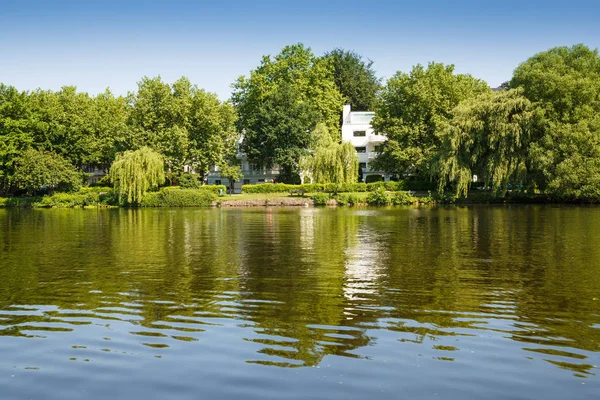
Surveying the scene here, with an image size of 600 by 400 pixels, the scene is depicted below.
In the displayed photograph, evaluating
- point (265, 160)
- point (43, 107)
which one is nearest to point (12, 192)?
point (43, 107)

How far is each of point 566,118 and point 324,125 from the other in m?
31.2

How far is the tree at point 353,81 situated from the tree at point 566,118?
55.5m

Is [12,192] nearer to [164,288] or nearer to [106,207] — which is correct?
[106,207]

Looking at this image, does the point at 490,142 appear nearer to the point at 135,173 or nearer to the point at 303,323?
the point at 135,173

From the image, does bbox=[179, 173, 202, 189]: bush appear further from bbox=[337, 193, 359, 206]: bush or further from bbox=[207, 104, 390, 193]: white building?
bbox=[207, 104, 390, 193]: white building

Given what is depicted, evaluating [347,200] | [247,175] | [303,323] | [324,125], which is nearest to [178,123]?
[324,125]

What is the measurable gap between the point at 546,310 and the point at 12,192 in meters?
80.1

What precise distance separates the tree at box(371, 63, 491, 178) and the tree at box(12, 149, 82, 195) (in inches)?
1510

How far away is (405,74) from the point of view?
7338cm

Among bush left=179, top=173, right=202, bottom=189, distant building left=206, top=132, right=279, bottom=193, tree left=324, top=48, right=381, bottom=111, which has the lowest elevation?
bush left=179, top=173, right=202, bottom=189

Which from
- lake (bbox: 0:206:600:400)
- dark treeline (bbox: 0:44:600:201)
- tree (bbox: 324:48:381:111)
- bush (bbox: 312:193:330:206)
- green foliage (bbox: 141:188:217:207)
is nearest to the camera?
lake (bbox: 0:206:600:400)

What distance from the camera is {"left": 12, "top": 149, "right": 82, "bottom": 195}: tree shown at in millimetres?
67188

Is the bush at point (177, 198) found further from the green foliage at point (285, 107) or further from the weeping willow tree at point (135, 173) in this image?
the green foliage at point (285, 107)

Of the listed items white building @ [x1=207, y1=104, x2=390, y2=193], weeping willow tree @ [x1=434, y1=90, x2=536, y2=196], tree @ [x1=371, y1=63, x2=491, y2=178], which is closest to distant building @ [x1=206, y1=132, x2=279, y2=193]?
white building @ [x1=207, y1=104, x2=390, y2=193]
